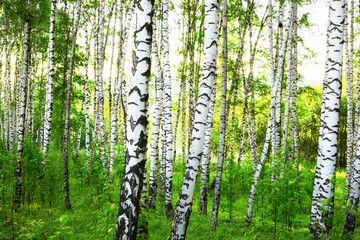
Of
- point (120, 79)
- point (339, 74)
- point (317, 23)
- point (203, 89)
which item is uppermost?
point (317, 23)

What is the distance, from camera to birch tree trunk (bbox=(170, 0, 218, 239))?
136 inches

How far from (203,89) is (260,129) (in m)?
20.0

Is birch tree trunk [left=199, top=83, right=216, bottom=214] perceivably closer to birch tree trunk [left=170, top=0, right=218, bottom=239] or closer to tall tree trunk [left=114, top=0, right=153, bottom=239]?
birch tree trunk [left=170, top=0, right=218, bottom=239]

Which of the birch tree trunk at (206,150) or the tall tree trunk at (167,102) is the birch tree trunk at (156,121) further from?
the birch tree trunk at (206,150)

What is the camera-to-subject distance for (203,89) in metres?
3.60

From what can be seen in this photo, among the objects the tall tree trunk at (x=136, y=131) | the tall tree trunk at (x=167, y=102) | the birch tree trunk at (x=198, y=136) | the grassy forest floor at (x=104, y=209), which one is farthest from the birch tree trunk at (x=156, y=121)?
the tall tree trunk at (x=136, y=131)

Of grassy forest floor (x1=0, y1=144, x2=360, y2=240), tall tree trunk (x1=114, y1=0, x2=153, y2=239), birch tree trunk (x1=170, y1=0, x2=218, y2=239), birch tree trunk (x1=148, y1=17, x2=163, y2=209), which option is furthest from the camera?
birch tree trunk (x1=148, y1=17, x2=163, y2=209)

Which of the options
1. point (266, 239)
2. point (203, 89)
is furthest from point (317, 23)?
point (266, 239)

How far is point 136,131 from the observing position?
2959mm

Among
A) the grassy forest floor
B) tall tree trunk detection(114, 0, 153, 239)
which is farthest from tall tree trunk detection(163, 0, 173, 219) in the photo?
tall tree trunk detection(114, 0, 153, 239)

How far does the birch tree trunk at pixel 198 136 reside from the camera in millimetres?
3445

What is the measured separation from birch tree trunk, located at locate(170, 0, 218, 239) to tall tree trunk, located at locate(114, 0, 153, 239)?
0.83m

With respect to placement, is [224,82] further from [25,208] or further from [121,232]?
[25,208]

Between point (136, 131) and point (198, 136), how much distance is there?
40.6 inches
